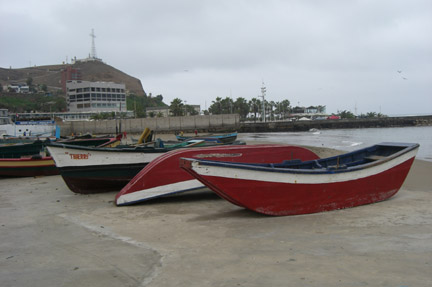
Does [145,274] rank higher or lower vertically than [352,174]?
lower

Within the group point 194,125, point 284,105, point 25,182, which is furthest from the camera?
point 284,105

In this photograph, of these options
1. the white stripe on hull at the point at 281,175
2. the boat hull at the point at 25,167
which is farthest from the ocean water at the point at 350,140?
the boat hull at the point at 25,167

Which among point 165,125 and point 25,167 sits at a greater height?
point 165,125

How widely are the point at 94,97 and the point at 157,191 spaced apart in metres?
122

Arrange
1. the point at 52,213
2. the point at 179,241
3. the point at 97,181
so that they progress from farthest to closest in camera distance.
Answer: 1. the point at 97,181
2. the point at 52,213
3. the point at 179,241

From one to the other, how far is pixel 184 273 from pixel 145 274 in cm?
47

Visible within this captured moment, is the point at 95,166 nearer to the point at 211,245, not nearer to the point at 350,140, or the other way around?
the point at 211,245

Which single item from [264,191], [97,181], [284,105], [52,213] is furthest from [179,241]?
[284,105]

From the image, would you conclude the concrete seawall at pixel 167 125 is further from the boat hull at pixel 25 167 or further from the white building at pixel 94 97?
the white building at pixel 94 97

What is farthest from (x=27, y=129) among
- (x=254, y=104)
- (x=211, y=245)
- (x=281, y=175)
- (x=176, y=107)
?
(x=254, y=104)

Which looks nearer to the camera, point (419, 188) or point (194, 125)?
point (419, 188)

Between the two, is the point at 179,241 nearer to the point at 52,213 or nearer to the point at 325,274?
the point at 325,274

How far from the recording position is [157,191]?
888 cm

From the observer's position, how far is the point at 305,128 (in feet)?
251
